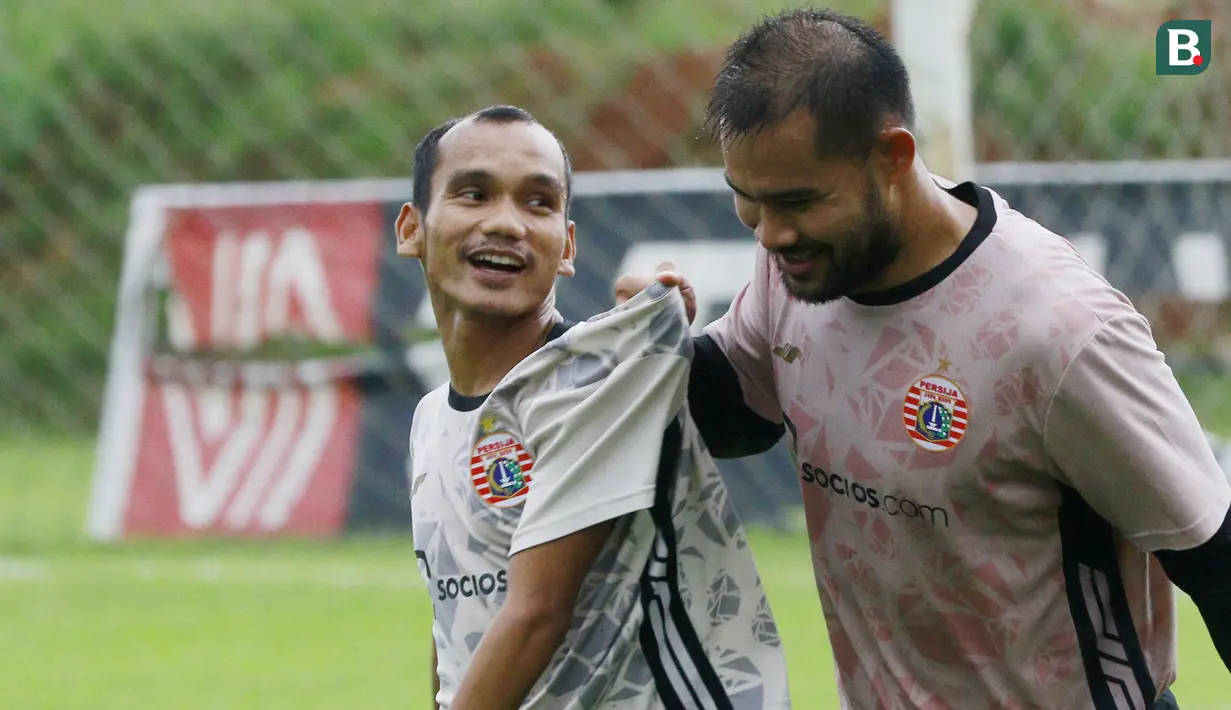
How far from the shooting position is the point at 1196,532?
2322 millimetres

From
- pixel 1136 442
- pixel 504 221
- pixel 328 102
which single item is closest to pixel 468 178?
pixel 504 221

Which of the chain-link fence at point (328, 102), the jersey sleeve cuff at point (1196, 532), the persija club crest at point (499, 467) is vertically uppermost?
the chain-link fence at point (328, 102)

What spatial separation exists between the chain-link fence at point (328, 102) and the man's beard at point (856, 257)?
636 centimetres

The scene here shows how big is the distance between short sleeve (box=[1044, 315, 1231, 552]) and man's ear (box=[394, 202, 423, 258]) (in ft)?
3.22

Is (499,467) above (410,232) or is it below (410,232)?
below

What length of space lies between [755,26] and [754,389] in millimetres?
568

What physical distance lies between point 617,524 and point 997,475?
0.50m

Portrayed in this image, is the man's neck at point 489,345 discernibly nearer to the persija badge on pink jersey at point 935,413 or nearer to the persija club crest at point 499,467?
the persija club crest at point 499,467

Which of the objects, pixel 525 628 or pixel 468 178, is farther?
pixel 468 178

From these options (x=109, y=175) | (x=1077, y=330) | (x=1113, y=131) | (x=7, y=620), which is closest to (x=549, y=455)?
(x=1077, y=330)

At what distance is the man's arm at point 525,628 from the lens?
2.33 metres

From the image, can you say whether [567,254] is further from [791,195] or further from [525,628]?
[525,628]

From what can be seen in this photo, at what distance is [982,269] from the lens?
244cm

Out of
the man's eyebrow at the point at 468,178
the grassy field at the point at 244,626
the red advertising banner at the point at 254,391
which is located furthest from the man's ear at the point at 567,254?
the red advertising banner at the point at 254,391
